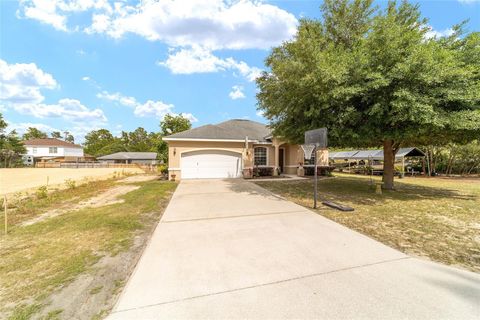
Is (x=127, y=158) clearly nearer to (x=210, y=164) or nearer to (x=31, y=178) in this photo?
(x=31, y=178)

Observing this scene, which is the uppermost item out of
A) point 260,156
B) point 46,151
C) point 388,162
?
point 46,151

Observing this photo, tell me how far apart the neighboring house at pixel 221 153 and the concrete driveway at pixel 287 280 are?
10173mm

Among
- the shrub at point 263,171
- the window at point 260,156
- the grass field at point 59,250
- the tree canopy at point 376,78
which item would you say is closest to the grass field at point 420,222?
the tree canopy at point 376,78

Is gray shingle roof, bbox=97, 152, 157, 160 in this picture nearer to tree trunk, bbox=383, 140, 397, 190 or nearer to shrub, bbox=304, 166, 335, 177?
shrub, bbox=304, 166, 335, 177

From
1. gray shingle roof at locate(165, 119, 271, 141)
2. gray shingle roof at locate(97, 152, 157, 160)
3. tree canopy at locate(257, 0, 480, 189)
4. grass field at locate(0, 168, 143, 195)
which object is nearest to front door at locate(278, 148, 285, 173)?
gray shingle roof at locate(165, 119, 271, 141)

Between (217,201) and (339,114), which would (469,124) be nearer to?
(339,114)

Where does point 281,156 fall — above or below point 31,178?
above

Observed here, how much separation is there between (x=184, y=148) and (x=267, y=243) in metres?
11.6

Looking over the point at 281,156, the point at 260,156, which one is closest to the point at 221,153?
the point at 260,156

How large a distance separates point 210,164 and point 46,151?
49412 mm

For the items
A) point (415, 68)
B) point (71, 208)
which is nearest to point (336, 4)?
point (415, 68)

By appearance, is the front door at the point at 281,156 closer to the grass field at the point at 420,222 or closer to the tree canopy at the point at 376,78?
the tree canopy at the point at 376,78

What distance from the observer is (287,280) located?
293 centimetres

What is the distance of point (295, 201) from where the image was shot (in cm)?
791
